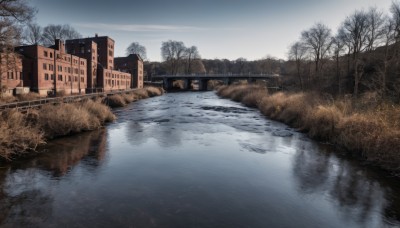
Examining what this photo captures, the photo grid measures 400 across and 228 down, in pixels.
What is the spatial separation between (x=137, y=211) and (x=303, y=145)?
40.8 feet

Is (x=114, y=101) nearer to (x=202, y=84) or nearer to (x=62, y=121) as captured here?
(x=62, y=121)

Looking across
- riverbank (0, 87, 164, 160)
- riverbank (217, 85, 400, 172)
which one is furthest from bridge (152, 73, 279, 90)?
riverbank (0, 87, 164, 160)

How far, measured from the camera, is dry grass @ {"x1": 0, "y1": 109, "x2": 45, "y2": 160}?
13469 millimetres

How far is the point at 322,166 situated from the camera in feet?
46.0

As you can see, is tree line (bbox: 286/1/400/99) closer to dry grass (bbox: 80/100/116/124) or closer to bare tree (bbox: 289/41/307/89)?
bare tree (bbox: 289/41/307/89)

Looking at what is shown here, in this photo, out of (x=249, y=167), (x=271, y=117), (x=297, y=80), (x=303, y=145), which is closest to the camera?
(x=249, y=167)

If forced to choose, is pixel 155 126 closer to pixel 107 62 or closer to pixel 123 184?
pixel 123 184

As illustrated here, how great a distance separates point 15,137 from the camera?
14406 millimetres

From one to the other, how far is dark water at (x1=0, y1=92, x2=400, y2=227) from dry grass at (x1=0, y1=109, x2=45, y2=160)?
2.77ft

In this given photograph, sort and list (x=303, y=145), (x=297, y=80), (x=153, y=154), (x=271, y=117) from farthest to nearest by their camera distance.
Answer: (x=297, y=80) < (x=271, y=117) < (x=303, y=145) < (x=153, y=154)

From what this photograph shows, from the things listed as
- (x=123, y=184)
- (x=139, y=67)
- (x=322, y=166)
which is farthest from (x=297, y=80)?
(x=139, y=67)

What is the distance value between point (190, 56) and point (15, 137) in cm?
11301

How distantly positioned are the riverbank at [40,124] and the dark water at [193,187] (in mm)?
1025

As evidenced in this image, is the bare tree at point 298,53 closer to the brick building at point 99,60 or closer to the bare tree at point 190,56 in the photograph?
the brick building at point 99,60
